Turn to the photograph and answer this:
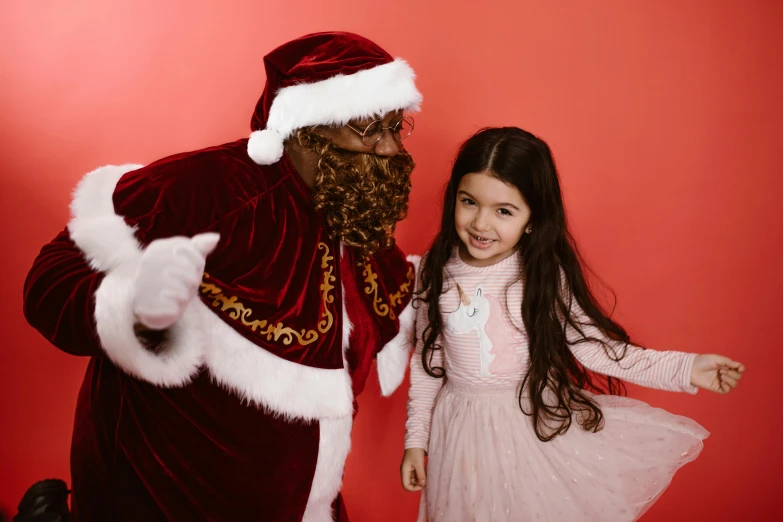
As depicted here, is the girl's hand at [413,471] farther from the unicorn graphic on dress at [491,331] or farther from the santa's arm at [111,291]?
the santa's arm at [111,291]

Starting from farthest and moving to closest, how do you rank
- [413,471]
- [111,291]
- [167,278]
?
[413,471], [111,291], [167,278]

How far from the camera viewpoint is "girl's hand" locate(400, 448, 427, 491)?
1.63 m

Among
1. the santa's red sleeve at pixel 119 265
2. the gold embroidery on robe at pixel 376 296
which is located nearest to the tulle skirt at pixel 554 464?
the gold embroidery on robe at pixel 376 296

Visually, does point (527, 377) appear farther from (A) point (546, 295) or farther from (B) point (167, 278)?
(B) point (167, 278)

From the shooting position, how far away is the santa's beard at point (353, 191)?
1.33m

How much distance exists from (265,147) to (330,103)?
0.60 ft

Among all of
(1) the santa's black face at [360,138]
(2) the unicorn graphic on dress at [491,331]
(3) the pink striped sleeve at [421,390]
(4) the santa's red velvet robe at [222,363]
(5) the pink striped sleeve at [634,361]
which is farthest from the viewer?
(3) the pink striped sleeve at [421,390]

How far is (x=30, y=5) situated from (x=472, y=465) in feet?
6.70

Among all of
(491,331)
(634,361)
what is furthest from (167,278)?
(634,361)

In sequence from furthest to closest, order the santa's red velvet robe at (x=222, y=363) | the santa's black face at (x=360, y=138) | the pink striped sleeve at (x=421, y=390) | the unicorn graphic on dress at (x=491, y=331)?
the pink striped sleeve at (x=421, y=390) < the unicorn graphic on dress at (x=491, y=331) < the santa's black face at (x=360, y=138) < the santa's red velvet robe at (x=222, y=363)

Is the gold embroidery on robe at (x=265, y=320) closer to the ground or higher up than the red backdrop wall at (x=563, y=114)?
closer to the ground

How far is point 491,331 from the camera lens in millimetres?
1579

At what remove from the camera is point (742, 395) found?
7.02ft

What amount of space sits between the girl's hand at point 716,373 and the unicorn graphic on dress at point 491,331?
0.45m
